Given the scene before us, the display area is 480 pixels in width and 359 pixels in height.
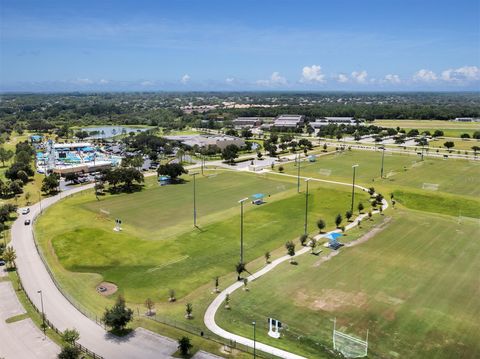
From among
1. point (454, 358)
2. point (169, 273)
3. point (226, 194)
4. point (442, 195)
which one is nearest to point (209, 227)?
point (169, 273)

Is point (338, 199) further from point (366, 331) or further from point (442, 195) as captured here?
point (366, 331)

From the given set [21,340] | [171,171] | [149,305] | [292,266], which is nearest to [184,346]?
[149,305]

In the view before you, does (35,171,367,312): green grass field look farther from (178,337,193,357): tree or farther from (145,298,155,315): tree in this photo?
(178,337,193,357): tree

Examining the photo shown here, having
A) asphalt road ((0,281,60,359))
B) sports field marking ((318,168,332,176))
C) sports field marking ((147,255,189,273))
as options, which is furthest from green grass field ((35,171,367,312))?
sports field marking ((318,168,332,176))

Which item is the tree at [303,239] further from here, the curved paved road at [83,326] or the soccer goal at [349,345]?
the curved paved road at [83,326]

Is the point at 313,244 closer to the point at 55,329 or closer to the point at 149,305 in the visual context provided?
the point at 149,305

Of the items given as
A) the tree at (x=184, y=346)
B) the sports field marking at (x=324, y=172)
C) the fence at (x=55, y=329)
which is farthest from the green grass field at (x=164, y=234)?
the sports field marking at (x=324, y=172)
